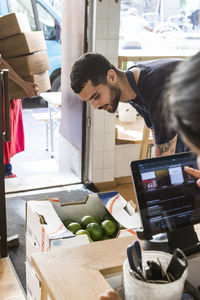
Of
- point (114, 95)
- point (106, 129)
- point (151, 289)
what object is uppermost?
point (114, 95)

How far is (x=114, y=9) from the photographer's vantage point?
3469mm

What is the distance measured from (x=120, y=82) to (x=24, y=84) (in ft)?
5.04

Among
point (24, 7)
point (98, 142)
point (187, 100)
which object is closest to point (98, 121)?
point (98, 142)

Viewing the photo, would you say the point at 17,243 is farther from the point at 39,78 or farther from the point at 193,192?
the point at 193,192

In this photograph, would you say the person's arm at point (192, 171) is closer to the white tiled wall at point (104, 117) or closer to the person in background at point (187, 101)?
the person in background at point (187, 101)

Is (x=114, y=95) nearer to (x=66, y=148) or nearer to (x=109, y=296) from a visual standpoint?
(x=109, y=296)

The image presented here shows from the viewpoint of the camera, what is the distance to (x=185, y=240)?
1.20 meters

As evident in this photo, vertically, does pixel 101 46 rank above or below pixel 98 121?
above

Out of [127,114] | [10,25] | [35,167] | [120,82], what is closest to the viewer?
[120,82]

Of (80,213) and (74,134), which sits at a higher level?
(80,213)

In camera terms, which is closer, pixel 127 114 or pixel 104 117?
pixel 104 117

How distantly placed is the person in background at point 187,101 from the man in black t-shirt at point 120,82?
134 cm

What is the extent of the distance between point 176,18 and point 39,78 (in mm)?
1549

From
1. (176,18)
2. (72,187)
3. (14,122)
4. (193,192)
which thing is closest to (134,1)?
(176,18)
